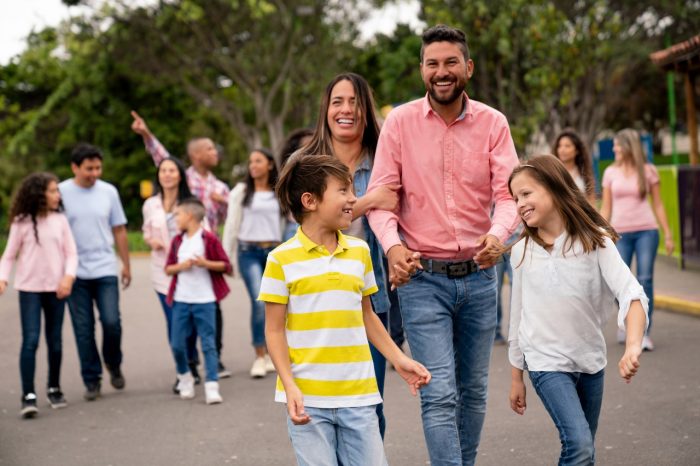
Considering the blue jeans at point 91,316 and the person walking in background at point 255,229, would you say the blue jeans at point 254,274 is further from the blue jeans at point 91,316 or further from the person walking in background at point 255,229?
the blue jeans at point 91,316

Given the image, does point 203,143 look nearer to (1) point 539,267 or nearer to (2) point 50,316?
(2) point 50,316

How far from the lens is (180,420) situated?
7.59 meters

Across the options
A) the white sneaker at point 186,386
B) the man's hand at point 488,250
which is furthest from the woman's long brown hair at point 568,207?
the white sneaker at point 186,386

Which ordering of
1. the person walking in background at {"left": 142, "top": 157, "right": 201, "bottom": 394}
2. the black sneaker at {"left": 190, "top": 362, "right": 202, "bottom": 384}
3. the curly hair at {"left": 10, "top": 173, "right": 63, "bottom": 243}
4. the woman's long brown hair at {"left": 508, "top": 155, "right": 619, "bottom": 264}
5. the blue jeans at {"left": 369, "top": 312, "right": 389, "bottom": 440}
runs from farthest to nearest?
the black sneaker at {"left": 190, "top": 362, "right": 202, "bottom": 384}
the person walking in background at {"left": 142, "top": 157, "right": 201, "bottom": 394}
the curly hair at {"left": 10, "top": 173, "right": 63, "bottom": 243}
the blue jeans at {"left": 369, "top": 312, "right": 389, "bottom": 440}
the woman's long brown hair at {"left": 508, "top": 155, "right": 619, "bottom": 264}

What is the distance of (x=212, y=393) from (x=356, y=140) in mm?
3405

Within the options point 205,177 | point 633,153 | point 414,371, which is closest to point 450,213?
point 414,371

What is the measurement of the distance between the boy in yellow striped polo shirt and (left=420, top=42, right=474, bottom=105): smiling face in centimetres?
79

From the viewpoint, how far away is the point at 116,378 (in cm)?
896

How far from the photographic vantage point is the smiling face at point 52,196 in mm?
8305

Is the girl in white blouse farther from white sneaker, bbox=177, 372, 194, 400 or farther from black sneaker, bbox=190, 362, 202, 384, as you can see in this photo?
black sneaker, bbox=190, 362, 202, 384

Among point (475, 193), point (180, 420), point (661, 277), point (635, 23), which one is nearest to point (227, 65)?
point (635, 23)

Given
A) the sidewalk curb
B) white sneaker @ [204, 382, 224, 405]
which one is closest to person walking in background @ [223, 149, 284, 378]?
white sneaker @ [204, 382, 224, 405]

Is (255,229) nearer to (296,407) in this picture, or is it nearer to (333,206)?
(333,206)

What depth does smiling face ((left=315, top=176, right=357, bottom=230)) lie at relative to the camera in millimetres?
4168
